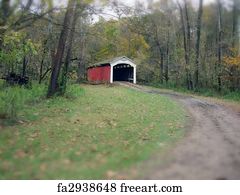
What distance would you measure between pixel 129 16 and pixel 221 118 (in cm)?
592

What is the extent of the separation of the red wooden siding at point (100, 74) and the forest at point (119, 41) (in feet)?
8.61

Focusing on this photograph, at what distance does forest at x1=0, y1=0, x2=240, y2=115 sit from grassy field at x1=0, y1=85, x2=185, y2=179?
3.15 metres

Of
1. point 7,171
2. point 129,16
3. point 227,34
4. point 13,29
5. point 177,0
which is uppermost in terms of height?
point 177,0

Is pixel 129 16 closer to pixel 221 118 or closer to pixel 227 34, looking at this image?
pixel 221 118

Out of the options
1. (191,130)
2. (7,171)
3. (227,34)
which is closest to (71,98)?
(191,130)

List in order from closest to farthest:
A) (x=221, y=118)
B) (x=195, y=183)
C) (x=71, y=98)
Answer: (x=195, y=183) < (x=221, y=118) < (x=71, y=98)

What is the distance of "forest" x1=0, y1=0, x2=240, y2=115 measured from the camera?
12.5m

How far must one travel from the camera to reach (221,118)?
14.3m

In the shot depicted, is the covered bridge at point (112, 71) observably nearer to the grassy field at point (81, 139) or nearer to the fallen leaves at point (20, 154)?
the grassy field at point (81, 139)

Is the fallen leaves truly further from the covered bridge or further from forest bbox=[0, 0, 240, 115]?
the covered bridge

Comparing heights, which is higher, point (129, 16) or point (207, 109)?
point (129, 16)

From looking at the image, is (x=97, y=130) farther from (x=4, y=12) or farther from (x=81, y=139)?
(x=4, y=12)

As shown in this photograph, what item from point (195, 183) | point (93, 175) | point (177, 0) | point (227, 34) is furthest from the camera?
point (227, 34)

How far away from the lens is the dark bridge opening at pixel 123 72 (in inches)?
1696
